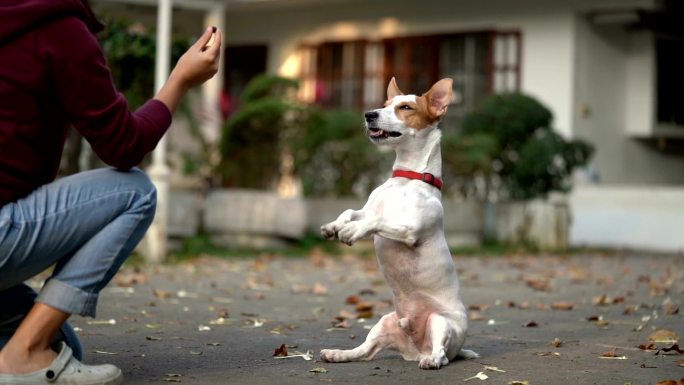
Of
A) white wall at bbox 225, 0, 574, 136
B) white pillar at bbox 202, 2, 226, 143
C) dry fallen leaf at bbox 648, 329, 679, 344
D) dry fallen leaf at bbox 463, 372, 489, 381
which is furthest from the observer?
white wall at bbox 225, 0, 574, 136

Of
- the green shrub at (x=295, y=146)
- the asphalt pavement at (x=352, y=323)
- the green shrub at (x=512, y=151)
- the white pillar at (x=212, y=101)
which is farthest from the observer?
the white pillar at (x=212, y=101)

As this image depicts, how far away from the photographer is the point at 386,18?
16.9m

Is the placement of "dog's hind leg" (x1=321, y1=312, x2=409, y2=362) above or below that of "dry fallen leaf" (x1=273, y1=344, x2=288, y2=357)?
above

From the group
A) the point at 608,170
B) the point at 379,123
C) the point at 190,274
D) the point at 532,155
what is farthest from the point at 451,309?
the point at 608,170

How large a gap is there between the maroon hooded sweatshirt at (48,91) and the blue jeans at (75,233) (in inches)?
4.1

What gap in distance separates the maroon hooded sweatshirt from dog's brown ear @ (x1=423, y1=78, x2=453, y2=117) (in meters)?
1.54

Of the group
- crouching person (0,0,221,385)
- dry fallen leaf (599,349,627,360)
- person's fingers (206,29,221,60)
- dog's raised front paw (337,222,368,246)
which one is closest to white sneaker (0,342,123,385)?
crouching person (0,0,221,385)

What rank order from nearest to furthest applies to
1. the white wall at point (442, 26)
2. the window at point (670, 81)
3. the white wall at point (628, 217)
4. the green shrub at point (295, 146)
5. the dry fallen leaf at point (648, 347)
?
the dry fallen leaf at point (648, 347)
the green shrub at point (295, 146)
the white wall at point (628, 217)
the white wall at point (442, 26)
the window at point (670, 81)

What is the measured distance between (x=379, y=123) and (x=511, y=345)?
60.9 inches

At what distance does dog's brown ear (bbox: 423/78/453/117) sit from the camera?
16.4 ft

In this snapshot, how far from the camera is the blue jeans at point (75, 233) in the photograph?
3910mm

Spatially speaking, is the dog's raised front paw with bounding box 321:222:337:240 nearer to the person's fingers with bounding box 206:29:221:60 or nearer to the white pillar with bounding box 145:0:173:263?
the person's fingers with bounding box 206:29:221:60

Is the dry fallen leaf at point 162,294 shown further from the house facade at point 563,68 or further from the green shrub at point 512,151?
the house facade at point 563,68

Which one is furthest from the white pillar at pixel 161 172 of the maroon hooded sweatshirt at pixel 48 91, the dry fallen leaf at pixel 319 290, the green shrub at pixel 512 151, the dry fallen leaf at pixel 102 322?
the maroon hooded sweatshirt at pixel 48 91
